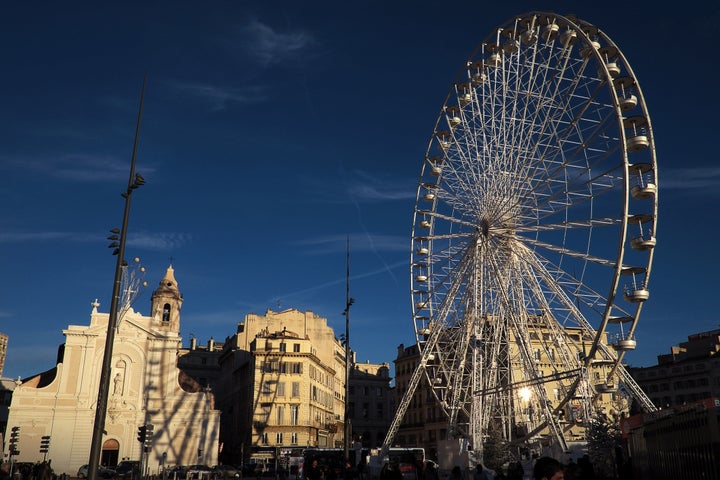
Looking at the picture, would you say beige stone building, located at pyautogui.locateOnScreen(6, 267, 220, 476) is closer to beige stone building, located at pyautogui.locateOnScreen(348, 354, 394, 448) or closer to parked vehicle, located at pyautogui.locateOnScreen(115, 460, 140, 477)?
parked vehicle, located at pyautogui.locateOnScreen(115, 460, 140, 477)

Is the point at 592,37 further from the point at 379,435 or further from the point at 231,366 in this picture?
the point at 379,435

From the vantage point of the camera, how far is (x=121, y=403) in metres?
64.0

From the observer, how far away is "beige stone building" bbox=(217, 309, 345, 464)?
2958 inches

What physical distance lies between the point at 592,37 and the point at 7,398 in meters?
89.3

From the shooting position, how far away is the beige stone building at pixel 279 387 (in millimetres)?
75125

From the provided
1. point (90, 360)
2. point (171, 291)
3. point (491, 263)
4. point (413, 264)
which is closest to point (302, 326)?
point (171, 291)

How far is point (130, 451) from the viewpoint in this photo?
6266 cm

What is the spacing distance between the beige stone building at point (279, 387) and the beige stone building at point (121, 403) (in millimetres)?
7095

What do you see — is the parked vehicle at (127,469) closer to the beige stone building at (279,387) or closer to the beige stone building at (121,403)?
the beige stone building at (121,403)

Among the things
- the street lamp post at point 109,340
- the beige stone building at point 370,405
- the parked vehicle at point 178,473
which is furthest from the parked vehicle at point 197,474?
the beige stone building at point 370,405

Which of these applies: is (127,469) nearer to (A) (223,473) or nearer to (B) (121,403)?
(A) (223,473)

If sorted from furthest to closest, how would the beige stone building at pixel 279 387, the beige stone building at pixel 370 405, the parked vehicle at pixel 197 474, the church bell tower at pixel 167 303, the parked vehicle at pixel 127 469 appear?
the beige stone building at pixel 370 405 < the church bell tower at pixel 167 303 < the beige stone building at pixel 279 387 < the parked vehicle at pixel 197 474 < the parked vehicle at pixel 127 469

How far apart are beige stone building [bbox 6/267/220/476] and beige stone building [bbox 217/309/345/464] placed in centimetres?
709

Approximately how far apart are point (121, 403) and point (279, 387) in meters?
18.7
